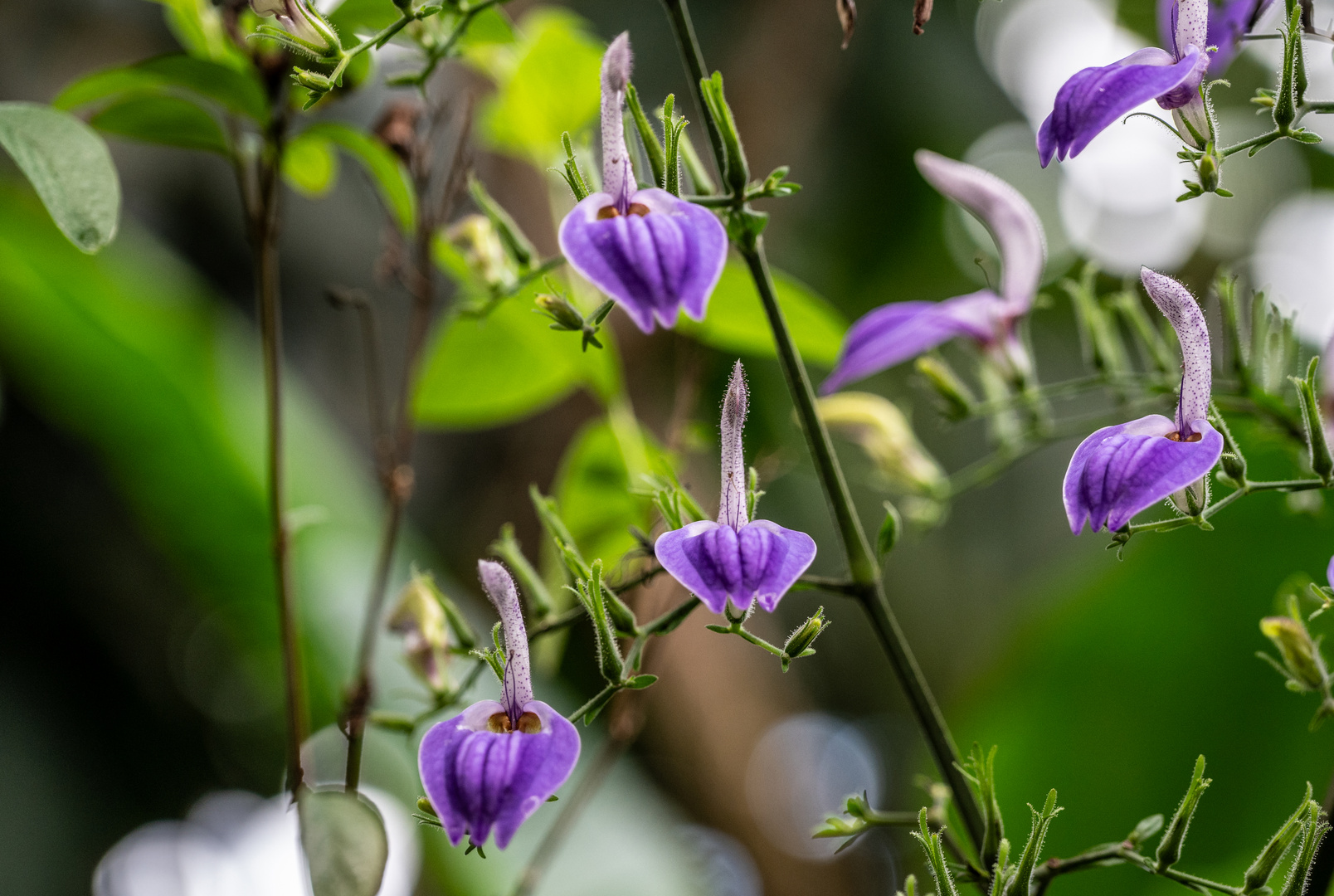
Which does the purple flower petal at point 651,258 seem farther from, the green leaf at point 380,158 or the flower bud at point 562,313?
the green leaf at point 380,158

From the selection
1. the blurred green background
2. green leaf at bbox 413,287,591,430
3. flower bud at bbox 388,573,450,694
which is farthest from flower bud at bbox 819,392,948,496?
flower bud at bbox 388,573,450,694

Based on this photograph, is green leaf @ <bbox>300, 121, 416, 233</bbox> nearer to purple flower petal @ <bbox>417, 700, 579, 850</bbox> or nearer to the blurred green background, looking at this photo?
the blurred green background

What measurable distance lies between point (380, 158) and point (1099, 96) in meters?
0.27

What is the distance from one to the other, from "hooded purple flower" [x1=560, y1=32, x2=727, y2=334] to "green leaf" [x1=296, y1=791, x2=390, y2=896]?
0.15m

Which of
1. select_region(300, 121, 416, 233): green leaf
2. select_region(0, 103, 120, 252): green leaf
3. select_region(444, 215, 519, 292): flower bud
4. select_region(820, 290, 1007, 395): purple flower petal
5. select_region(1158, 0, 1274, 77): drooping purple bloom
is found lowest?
select_region(820, 290, 1007, 395): purple flower petal

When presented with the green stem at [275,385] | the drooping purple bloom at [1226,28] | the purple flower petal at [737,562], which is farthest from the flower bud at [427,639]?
the drooping purple bloom at [1226,28]

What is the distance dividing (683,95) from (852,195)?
421 mm

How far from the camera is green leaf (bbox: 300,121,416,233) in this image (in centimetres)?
40

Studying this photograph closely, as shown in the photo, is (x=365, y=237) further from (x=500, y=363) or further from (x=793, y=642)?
(x=793, y=642)

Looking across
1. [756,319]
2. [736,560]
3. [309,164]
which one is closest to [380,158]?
[309,164]

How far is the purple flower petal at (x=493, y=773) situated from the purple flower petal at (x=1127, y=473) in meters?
0.12

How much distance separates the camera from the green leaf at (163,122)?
39 cm

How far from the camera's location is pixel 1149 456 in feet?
0.74

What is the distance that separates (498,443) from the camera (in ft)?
4.73
